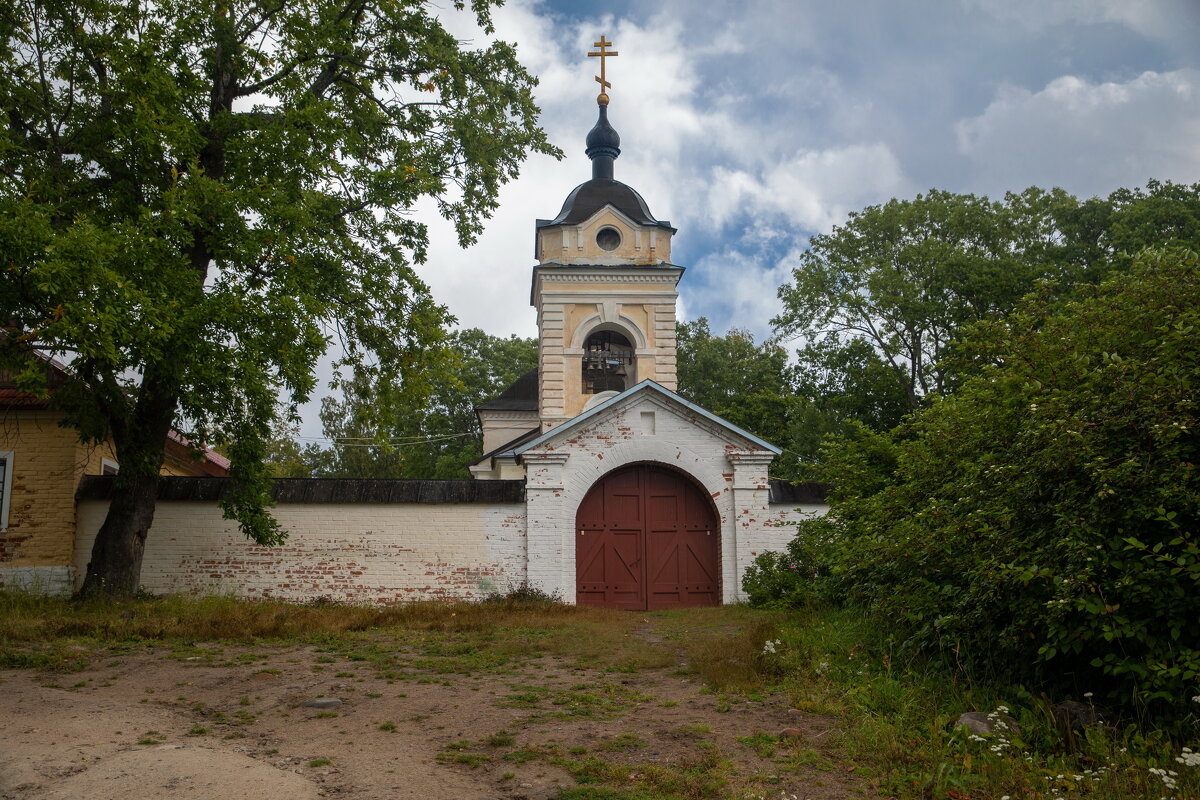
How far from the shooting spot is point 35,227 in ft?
30.6

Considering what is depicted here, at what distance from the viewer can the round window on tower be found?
2262 cm

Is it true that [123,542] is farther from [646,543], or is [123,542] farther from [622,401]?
[646,543]

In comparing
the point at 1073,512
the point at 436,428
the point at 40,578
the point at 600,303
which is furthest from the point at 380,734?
the point at 436,428

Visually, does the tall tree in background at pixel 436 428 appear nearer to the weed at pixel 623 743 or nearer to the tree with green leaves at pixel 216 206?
the tree with green leaves at pixel 216 206

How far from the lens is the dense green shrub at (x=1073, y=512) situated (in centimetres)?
534

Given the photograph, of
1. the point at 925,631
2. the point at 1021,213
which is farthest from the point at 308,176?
the point at 1021,213

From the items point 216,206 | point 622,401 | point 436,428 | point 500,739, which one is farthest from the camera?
point 436,428

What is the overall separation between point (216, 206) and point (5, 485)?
6217 mm

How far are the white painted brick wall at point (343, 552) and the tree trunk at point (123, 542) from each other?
1.45 meters

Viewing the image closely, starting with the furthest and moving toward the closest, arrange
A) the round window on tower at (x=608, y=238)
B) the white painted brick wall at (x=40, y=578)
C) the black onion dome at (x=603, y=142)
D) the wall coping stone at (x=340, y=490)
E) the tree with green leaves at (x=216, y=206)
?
the black onion dome at (x=603, y=142) < the round window on tower at (x=608, y=238) < the wall coping stone at (x=340, y=490) < the white painted brick wall at (x=40, y=578) < the tree with green leaves at (x=216, y=206)

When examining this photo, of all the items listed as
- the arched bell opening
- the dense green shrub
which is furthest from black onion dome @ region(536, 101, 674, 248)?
the dense green shrub

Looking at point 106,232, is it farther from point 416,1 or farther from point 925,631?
point 925,631

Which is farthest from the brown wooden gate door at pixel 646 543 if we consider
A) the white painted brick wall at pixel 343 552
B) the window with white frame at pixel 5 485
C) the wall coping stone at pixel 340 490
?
the window with white frame at pixel 5 485

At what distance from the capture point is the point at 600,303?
22.1 m
